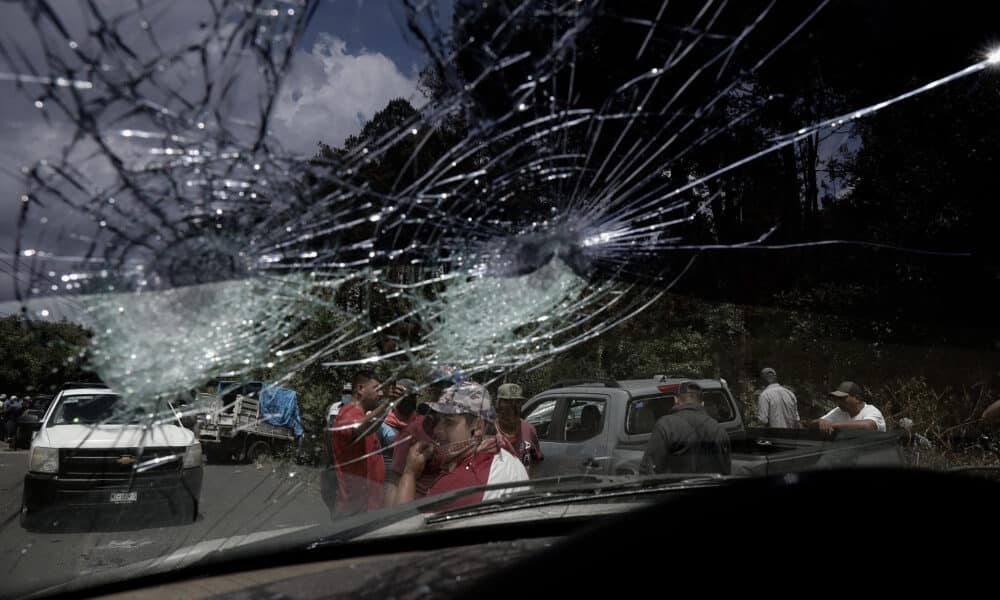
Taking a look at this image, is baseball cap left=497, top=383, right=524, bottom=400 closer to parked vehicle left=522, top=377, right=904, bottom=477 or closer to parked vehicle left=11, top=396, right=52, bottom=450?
parked vehicle left=522, top=377, right=904, bottom=477

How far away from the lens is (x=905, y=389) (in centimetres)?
642

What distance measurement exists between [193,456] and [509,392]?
109cm

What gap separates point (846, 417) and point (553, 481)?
359 cm

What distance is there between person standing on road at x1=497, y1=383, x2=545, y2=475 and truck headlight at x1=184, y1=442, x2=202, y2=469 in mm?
978

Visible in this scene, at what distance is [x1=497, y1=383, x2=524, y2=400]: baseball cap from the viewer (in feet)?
8.09

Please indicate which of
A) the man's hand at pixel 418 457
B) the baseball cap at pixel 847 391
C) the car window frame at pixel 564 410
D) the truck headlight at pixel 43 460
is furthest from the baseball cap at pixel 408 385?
the baseball cap at pixel 847 391

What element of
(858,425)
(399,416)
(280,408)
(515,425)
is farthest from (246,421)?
(858,425)

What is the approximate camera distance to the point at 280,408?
2117mm

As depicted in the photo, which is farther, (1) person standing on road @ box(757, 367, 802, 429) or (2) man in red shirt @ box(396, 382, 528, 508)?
(1) person standing on road @ box(757, 367, 802, 429)

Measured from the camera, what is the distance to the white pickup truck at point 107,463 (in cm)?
188

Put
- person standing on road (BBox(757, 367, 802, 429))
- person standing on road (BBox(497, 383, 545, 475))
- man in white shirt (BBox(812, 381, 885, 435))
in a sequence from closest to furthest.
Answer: person standing on road (BBox(497, 383, 545, 475)) < man in white shirt (BBox(812, 381, 885, 435)) < person standing on road (BBox(757, 367, 802, 429))

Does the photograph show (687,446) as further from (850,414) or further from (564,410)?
(850,414)

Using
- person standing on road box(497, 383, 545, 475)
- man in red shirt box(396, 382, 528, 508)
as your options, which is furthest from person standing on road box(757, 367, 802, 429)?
man in red shirt box(396, 382, 528, 508)

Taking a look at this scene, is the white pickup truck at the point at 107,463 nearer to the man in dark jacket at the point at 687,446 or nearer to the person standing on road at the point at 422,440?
the person standing on road at the point at 422,440
